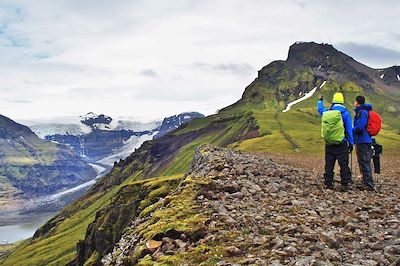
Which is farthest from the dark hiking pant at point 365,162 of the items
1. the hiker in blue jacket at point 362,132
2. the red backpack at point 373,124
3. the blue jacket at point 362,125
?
the red backpack at point 373,124

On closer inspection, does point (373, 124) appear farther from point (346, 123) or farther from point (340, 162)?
point (340, 162)

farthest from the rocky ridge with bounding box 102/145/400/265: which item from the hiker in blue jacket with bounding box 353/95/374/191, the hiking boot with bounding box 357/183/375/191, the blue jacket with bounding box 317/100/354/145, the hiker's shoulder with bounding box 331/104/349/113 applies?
the hiker's shoulder with bounding box 331/104/349/113

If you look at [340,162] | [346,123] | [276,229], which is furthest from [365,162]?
[276,229]

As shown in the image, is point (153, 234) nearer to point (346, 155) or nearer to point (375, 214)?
point (375, 214)

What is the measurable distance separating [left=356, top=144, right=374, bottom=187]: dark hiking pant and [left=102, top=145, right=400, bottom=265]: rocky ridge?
1.44 m

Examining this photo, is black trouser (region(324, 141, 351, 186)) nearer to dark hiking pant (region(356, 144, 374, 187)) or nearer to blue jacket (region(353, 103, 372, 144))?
dark hiking pant (region(356, 144, 374, 187))

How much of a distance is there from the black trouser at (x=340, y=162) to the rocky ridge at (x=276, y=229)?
1.32 metres

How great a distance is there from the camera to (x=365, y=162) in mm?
28016

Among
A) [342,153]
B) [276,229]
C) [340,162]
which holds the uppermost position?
[342,153]

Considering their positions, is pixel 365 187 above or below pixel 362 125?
below

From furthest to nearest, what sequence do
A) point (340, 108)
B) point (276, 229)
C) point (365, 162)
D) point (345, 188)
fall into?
point (365, 162) → point (340, 108) → point (345, 188) → point (276, 229)

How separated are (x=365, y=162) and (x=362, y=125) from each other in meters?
2.32

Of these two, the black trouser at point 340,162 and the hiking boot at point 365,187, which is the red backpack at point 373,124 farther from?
the hiking boot at point 365,187

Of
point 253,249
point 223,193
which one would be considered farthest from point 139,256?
point 223,193
